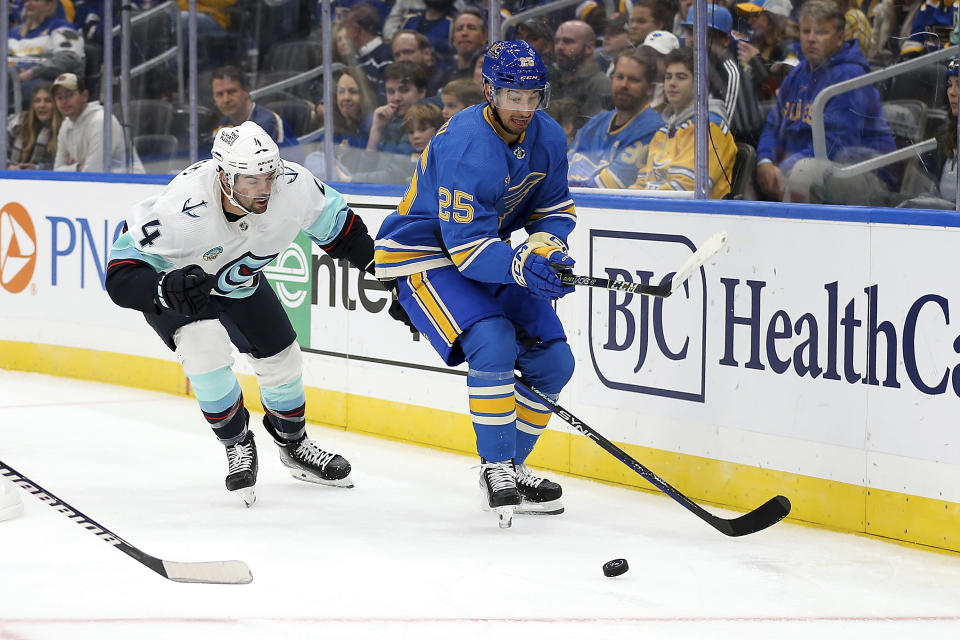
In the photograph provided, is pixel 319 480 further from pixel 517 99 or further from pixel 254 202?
pixel 517 99

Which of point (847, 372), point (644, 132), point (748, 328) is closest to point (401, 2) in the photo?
point (644, 132)

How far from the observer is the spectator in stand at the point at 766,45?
3.88 m

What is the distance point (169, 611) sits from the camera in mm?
2701

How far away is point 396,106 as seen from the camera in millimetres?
4945

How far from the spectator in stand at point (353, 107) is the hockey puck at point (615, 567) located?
2.48 m

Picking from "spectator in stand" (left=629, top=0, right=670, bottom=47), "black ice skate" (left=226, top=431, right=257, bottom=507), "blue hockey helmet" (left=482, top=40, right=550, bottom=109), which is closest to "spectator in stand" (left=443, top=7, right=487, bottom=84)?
"spectator in stand" (left=629, top=0, right=670, bottom=47)

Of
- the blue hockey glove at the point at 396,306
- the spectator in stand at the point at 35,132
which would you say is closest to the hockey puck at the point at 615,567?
the blue hockey glove at the point at 396,306

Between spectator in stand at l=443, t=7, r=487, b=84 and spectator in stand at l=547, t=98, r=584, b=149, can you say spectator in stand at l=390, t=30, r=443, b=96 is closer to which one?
spectator in stand at l=443, t=7, r=487, b=84

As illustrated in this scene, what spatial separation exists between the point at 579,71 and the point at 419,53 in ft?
2.51

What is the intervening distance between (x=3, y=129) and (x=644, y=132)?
11.6 feet

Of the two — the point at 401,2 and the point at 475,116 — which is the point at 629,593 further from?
the point at 401,2

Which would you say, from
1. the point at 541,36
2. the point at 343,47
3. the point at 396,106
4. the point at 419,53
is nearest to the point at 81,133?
the point at 343,47

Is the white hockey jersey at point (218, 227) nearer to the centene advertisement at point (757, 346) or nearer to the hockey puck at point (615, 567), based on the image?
the centene advertisement at point (757, 346)

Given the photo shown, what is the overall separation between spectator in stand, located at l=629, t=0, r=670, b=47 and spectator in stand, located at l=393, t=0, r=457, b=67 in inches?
31.2
